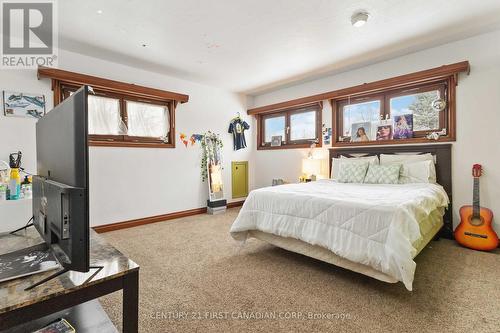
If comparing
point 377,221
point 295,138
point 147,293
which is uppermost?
point 295,138

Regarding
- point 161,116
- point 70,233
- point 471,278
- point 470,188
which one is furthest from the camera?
point 161,116

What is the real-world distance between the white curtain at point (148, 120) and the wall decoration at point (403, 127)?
347 centimetres

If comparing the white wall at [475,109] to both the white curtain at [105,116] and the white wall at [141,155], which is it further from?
the white curtain at [105,116]

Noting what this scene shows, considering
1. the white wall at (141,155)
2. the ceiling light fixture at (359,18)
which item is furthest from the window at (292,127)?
the ceiling light fixture at (359,18)

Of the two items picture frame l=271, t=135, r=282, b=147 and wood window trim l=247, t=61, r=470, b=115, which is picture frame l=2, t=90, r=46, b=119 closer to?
wood window trim l=247, t=61, r=470, b=115

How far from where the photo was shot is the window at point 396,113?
3.17m

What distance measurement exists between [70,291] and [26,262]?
327 mm

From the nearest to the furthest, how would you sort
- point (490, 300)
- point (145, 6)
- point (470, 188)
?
point (490, 300)
point (145, 6)
point (470, 188)

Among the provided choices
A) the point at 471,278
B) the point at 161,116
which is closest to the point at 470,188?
the point at 471,278

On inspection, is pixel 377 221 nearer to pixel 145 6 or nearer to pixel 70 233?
pixel 70 233

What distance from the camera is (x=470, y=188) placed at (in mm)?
2904

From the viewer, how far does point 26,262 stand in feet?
3.06

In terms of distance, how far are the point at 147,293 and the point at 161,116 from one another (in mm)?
2955

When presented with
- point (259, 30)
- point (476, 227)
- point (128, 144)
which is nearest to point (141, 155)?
point (128, 144)
